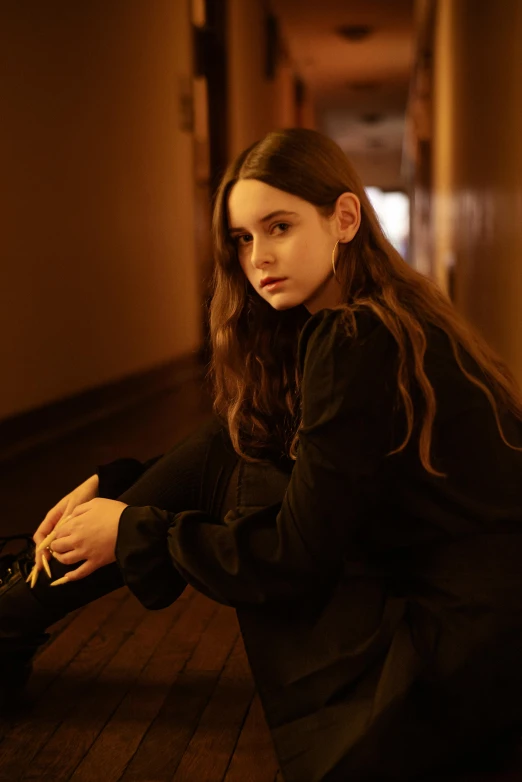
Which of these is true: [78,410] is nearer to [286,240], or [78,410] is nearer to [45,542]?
[45,542]

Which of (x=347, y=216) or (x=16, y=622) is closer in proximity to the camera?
(x=347, y=216)

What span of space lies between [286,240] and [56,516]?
1.79ft

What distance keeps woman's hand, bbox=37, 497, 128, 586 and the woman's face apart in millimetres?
352

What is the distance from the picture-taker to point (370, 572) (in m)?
1.23

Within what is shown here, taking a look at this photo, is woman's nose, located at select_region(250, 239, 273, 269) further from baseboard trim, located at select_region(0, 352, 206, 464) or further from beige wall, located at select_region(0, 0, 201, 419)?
beige wall, located at select_region(0, 0, 201, 419)

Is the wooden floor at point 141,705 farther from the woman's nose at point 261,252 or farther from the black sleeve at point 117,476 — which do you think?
the woman's nose at point 261,252

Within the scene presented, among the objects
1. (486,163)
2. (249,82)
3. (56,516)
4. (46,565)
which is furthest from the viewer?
(249,82)

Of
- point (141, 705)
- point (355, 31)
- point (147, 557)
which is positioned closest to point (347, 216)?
point (147, 557)

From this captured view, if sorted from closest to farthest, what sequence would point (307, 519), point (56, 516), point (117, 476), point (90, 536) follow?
point (307, 519) → point (90, 536) → point (56, 516) → point (117, 476)

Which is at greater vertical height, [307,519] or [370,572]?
[307,519]

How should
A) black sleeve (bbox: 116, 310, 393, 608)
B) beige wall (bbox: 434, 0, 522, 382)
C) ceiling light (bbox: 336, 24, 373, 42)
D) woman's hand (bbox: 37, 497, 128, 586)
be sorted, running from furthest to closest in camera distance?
ceiling light (bbox: 336, 24, 373, 42) → beige wall (bbox: 434, 0, 522, 382) → woman's hand (bbox: 37, 497, 128, 586) → black sleeve (bbox: 116, 310, 393, 608)

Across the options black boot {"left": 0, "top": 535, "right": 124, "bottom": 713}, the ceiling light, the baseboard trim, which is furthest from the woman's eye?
the ceiling light

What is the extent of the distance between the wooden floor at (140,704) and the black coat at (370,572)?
246mm

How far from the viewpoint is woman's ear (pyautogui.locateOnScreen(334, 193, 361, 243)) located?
1244mm
